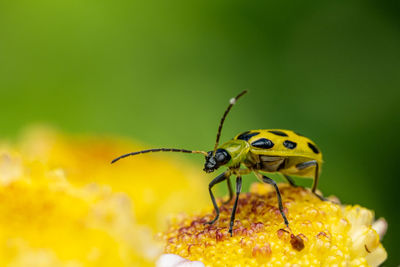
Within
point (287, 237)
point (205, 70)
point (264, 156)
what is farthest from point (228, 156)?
point (205, 70)

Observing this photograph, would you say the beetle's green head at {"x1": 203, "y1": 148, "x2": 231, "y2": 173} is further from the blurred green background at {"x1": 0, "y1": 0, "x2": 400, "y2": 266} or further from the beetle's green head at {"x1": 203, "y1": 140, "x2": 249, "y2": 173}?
the blurred green background at {"x1": 0, "y1": 0, "x2": 400, "y2": 266}

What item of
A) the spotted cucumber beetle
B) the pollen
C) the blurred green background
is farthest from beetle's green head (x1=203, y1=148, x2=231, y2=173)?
A: the blurred green background

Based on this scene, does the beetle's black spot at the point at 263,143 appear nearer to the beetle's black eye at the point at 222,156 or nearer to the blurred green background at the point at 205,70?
the beetle's black eye at the point at 222,156

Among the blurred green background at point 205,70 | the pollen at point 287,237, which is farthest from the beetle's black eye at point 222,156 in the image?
the blurred green background at point 205,70

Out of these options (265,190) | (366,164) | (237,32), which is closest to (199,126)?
(237,32)

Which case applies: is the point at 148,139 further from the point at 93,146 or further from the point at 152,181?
the point at 152,181
